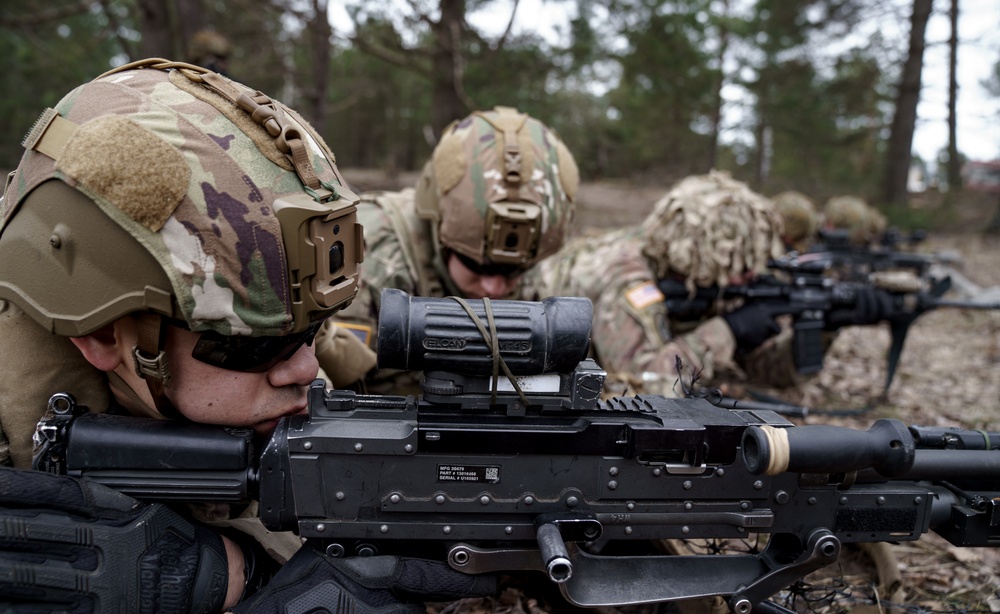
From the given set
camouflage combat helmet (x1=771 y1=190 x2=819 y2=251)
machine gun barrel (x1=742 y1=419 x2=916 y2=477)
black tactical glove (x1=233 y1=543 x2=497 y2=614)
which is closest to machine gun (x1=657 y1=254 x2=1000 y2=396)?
machine gun barrel (x1=742 y1=419 x2=916 y2=477)

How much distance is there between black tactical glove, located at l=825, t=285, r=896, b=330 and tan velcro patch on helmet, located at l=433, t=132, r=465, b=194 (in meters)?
3.89

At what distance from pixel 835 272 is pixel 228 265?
34.3 feet

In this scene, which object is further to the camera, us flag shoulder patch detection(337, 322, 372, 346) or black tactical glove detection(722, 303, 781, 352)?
black tactical glove detection(722, 303, 781, 352)

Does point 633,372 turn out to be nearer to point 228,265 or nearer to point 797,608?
point 797,608

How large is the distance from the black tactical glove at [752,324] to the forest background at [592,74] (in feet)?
11.7

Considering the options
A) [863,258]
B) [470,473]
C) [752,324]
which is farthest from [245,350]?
[863,258]

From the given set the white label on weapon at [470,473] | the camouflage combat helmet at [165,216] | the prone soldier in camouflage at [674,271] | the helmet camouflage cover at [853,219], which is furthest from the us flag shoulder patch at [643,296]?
the helmet camouflage cover at [853,219]

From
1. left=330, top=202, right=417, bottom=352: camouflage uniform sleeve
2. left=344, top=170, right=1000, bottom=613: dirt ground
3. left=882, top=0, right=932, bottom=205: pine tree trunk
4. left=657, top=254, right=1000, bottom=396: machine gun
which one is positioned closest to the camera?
left=344, top=170, right=1000, bottom=613: dirt ground

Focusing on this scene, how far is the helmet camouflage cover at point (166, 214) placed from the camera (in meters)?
1.56

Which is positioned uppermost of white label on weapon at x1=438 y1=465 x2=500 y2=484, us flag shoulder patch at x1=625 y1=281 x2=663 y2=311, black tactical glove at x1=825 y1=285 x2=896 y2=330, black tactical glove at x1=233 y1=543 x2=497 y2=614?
us flag shoulder patch at x1=625 y1=281 x2=663 y2=311

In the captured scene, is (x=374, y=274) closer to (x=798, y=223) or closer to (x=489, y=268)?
(x=489, y=268)

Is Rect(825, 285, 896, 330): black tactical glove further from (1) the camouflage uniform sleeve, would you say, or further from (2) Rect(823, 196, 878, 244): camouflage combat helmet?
(2) Rect(823, 196, 878, 244): camouflage combat helmet

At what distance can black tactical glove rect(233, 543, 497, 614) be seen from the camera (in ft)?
5.81

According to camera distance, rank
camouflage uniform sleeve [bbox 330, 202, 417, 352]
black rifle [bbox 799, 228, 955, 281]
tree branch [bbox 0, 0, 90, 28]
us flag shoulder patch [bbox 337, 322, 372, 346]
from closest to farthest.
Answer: us flag shoulder patch [bbox 337, 322, 372, 346]
camouflage uniform sleeve [bbox 330, 202, 417, 352]
tree branch [bbox 0, 0, 90, 28]
black rifle [bbox 799, 228, 955, 281]
